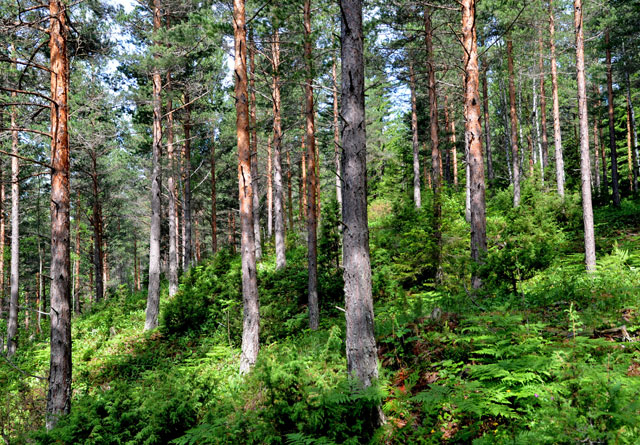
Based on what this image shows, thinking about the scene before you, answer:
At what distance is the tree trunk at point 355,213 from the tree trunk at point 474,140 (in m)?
4.93

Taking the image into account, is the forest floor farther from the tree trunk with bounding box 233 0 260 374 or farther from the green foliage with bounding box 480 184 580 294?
the tree trunk with bounding box 233 0 260 374

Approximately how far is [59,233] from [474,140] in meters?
9.53

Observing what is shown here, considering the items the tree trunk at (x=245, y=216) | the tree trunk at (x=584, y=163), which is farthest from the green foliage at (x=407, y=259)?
the tree trunk at (x=584, y=163)

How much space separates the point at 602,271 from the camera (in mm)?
8773

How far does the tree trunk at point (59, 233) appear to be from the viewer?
6.64 metres

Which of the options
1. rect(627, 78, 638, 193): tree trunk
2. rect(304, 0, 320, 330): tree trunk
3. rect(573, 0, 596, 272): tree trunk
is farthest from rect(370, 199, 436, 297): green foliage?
rect(627, 78, 638, 193): tree trunk

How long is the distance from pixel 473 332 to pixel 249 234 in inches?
218

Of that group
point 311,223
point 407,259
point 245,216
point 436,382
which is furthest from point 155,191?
point 436,382

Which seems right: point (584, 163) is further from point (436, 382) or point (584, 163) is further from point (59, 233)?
point (59, 233)

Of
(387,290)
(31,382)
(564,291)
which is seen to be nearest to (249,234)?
(387,290)

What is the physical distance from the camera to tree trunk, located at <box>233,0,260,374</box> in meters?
8.52

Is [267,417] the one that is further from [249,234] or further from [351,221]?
[249,234]

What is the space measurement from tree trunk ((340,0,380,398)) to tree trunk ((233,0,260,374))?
457 centimetres

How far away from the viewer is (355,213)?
4.53 metres
